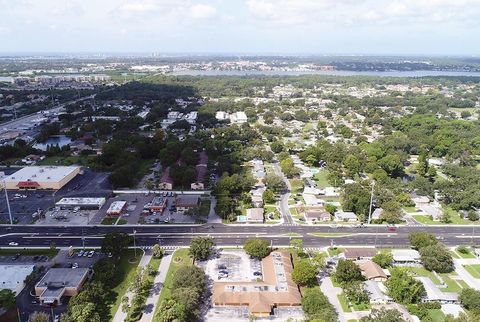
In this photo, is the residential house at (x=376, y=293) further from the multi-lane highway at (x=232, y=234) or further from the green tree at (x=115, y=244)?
the green tree at (x=115, y=244)

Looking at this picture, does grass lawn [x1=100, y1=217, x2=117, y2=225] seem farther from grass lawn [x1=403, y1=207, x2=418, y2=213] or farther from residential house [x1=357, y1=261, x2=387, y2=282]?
grass lawn [x1=403, y1=207, x2=418, y2=213]

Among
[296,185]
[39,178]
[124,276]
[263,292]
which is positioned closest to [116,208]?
[124,276]

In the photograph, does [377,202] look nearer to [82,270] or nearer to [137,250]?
[137,250]

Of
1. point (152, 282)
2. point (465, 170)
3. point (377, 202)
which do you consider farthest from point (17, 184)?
point (465, 170)

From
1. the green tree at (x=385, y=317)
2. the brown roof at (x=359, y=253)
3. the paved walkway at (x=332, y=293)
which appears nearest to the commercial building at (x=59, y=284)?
the paved walkway at (x=332, y=293)

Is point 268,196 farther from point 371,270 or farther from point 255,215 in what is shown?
point 371,270

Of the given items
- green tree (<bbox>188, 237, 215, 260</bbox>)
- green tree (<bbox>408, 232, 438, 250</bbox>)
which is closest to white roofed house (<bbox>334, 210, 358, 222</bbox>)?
green tree (<bbox>408, 232, 438, 250</bbox>)
